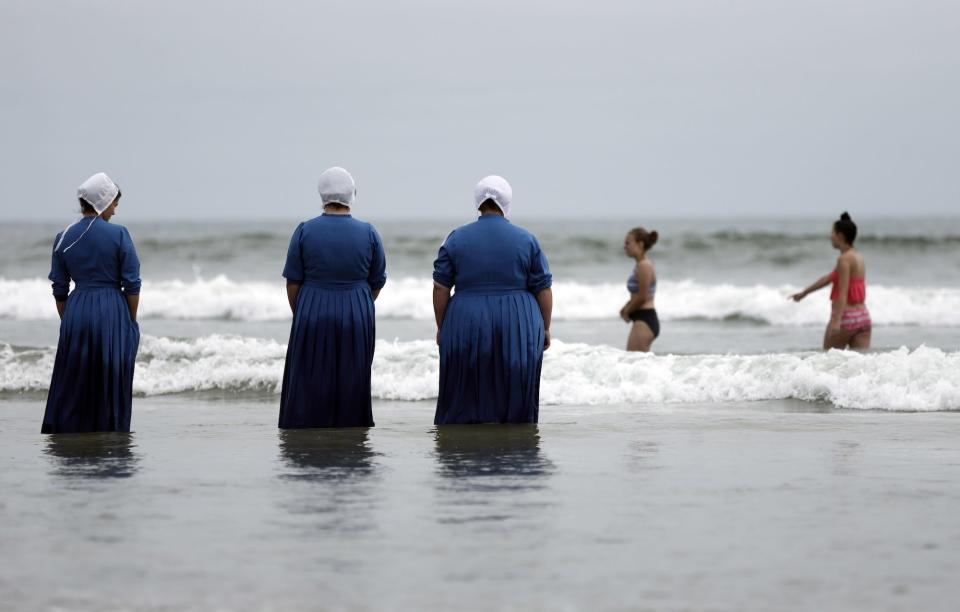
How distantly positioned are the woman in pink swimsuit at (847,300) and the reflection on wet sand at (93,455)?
5972 millimetres

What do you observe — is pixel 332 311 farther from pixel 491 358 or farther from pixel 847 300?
pixel 847 300

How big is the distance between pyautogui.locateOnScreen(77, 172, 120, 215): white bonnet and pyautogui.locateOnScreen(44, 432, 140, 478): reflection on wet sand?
128cm

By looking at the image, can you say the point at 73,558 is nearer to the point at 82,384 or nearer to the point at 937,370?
the point at 82,384

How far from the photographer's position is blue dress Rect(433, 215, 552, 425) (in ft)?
23.0

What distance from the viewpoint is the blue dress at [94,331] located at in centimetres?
699

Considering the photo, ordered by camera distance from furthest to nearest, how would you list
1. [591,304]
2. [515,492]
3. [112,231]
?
[591,304], [112,231], [515,492]

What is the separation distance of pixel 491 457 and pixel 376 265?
152 centimetres

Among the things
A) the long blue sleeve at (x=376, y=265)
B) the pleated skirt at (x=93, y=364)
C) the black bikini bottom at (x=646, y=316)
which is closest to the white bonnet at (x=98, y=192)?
the pleated skirt at (x=93, y=364)

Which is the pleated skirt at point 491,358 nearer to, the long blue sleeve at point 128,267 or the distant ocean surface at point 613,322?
the long blue sleeve at point 128,267

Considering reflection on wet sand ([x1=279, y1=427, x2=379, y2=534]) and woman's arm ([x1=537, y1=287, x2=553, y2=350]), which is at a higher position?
woman's arm ([x1=537, y1=287, x2=553, y2=350])

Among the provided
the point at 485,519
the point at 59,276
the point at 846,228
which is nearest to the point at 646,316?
the point at 846,228

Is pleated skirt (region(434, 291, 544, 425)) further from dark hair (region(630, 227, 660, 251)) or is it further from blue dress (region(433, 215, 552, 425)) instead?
dark hair (region(630, 227, 660, 251))

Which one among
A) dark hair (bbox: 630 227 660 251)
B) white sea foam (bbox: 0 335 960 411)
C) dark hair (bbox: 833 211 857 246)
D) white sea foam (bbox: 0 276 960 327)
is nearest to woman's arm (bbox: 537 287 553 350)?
white sea foam (bbox: 0 335 960 411)

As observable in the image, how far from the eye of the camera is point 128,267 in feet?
23.1
